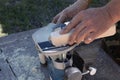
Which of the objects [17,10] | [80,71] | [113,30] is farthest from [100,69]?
[17,10]

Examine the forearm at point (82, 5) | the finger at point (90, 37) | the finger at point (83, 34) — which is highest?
the forearm at point (82, 5)

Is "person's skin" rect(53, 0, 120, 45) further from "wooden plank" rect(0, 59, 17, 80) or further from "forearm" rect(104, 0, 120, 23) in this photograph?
"wooden plank" rect(0, 59, 17, 80)

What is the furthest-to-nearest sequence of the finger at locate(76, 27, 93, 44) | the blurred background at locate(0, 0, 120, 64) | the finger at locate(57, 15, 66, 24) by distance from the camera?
1. the blurred background at locate(0, 0, 120, 64)
2. the finger at locate(57, 15, 66, 24)
3. the finger at locate(76, 27, 93, 44)

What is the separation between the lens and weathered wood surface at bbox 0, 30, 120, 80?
1.43m

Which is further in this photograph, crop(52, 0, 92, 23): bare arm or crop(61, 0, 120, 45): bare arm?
crop(52, 0, 92, 23): bare arm

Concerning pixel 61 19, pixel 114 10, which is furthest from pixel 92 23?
pixel 61 19

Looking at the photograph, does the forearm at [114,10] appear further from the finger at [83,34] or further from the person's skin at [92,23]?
the finger at [83,34]

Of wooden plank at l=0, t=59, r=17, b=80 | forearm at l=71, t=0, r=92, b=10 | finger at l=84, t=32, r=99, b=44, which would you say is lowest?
wooden plank at l=0, t=59, r=17, b=80

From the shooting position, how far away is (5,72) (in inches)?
58.1

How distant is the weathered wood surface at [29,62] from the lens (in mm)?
1430

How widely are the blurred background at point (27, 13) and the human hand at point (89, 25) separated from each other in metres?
1.65

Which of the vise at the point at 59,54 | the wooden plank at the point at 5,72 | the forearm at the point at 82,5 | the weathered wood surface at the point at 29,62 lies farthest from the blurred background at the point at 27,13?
the vise at the point at 59,54

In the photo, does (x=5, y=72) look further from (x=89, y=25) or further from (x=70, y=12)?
(x=89, y=25)

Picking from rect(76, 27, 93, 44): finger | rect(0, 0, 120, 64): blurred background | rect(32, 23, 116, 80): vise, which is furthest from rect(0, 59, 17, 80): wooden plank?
rect(0, 0, 120, 64): blurred background
